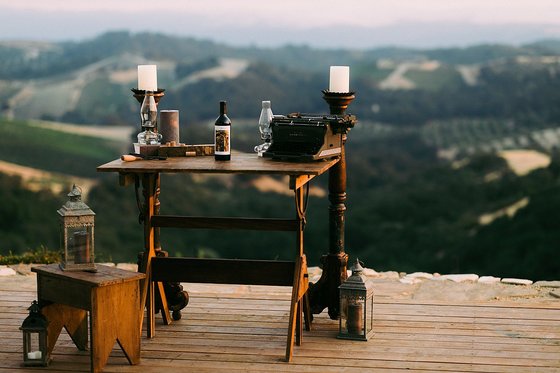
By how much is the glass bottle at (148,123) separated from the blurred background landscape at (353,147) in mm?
16299

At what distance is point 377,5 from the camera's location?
52.3 metres

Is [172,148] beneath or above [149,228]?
above

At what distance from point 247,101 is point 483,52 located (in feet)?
76.2

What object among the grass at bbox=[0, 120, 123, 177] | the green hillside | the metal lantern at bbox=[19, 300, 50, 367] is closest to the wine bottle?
the metal lantern at bbox=[19, 300, 50, 367]

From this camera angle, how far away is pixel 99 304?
180 inches

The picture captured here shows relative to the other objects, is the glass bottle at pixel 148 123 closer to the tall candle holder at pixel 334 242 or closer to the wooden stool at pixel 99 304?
the wooden stool at pixel 99 304

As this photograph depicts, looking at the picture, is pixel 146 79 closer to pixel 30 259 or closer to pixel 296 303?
pixel 296 303

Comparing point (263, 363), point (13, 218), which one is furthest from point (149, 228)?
point (13, 218)

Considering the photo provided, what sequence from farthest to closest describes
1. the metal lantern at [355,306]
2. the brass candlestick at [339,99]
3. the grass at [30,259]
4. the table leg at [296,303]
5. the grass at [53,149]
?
the grass at [53,149] → the grass at [30,259] → the brass candlestick at [339,99] → the metal lantern at [355,306] → the table leg at [296,303]

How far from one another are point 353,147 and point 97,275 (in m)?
47.4

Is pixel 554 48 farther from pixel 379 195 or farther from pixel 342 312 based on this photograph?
pixel 342 312

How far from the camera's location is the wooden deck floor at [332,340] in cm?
479

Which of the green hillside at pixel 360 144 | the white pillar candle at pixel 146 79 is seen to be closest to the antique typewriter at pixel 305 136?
the white pillar candle at pixel 146 79

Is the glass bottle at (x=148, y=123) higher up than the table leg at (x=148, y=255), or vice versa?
the glass bottle at (x=148, y=123)
